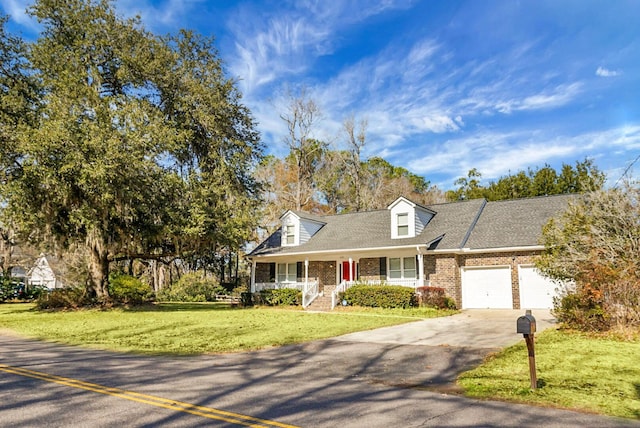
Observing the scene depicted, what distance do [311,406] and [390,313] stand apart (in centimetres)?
1374

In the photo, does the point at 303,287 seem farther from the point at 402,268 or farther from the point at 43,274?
the point at 43,274

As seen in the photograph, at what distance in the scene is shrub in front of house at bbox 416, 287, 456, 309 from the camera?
64.9 feet

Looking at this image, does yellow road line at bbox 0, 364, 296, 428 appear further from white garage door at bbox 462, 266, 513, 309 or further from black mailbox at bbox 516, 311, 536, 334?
white garage door at bbox 462, 266, 513, 309

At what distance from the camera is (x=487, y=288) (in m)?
20.8

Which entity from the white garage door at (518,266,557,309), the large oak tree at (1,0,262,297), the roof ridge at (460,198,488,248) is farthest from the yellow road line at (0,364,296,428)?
the roof ridge at (460,198,488,248)

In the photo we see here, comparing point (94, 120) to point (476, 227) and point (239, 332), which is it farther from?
point (476, 227)

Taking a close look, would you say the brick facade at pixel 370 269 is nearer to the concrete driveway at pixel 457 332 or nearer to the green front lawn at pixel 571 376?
the concrete driveway at pixel 457 332

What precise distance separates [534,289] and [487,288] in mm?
1979

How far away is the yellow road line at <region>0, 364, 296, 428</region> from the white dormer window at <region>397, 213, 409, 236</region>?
18.3 m

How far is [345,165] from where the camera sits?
140ft

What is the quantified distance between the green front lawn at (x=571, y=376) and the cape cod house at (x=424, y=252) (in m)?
9.00

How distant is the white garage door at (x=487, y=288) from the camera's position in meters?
20.3

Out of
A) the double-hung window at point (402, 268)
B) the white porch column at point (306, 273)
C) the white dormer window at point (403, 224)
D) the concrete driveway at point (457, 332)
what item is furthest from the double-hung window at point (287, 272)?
the concrete driveway at point (457, 332)

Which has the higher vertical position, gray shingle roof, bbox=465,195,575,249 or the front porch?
gray shingle roof, bbox=465,195,575,249
